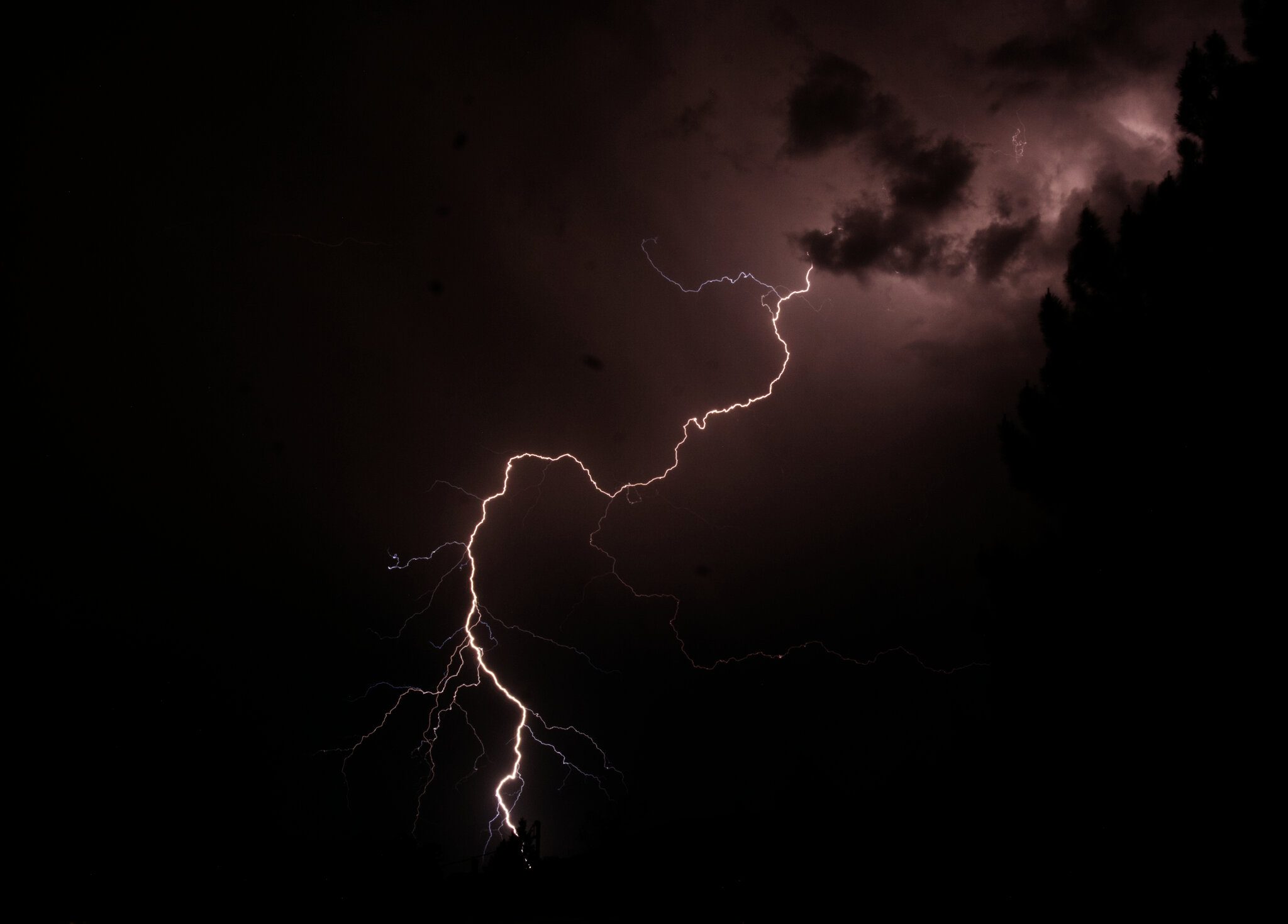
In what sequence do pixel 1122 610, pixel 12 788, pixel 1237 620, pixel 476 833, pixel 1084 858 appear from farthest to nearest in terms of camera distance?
pixel 476 833 < pixel 12 788 < pixel 1122 610 < pixel 1084 858 < pixel 1237 620

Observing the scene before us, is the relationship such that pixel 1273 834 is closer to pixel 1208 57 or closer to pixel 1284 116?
pixel 1284 116

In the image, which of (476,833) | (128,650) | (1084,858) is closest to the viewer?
(1084,858)

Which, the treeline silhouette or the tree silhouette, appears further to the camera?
the tree silhouette

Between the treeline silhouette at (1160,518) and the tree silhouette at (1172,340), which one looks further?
the tree silhouette at (1172,340)

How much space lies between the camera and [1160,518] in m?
4.33

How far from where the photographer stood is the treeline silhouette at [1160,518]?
12.6 ft

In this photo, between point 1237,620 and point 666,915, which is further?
point 666,915

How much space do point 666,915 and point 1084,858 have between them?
3.60m

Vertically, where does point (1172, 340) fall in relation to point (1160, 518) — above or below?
above

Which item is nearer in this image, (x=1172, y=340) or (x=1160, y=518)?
(x=1160, y=518)

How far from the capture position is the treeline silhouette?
3832 mm

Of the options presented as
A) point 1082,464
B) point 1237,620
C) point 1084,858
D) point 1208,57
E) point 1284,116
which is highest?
point 1208,57

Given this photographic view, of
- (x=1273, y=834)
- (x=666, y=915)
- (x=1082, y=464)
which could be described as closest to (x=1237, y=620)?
(x=1273, y=834)

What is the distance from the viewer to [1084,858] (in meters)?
4.07
